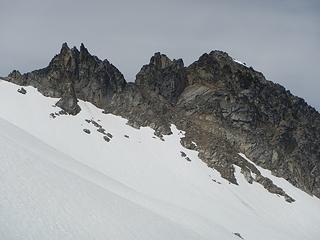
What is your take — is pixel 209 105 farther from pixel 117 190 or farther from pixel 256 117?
pixel 117 190

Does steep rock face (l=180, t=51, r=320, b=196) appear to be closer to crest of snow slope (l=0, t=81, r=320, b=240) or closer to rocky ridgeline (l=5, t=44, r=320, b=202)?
rocky ridgeline (l=5, t=44, r=320, b=202)

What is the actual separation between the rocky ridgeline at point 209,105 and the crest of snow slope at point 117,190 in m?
3.27

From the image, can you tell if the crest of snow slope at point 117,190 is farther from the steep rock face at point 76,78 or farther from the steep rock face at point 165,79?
the steep rock face at point 165,79

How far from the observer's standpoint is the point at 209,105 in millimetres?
113125

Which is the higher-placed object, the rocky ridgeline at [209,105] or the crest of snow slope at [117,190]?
the rocky ridgeline at [209,105]

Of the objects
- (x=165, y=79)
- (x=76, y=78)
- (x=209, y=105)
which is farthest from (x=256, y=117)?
(x=76, y=78)

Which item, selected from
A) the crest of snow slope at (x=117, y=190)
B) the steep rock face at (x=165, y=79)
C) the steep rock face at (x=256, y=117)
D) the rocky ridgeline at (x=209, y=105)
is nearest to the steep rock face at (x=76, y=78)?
the rocky ridgeline at (x=209, y=105)

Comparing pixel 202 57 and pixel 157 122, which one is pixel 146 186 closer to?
pixel 157 122

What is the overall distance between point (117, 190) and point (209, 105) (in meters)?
60.6

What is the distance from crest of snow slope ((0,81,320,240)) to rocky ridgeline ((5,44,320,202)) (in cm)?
327

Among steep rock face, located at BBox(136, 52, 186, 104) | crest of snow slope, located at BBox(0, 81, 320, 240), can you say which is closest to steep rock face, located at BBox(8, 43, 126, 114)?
crest of snow slope, located at BBox(0, 81, 320, 240)

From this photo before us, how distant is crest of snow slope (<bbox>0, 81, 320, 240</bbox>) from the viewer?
34844 mm

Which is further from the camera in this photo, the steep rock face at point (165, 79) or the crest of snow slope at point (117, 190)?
the steep rock face at point (165, 79)

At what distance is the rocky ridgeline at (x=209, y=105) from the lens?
9988 centimetres
